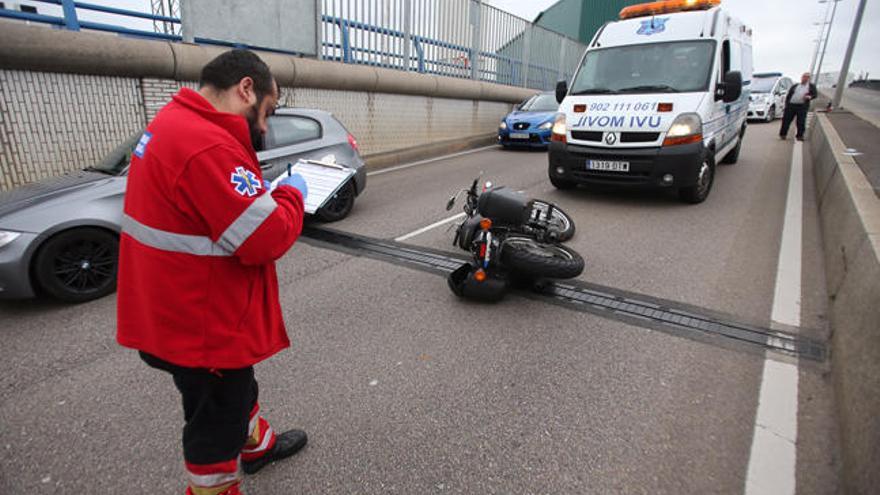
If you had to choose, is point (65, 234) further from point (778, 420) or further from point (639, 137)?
point (639, 137)

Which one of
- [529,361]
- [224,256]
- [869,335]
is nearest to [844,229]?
[869,335]

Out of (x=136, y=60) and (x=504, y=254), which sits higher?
(x=136, y=60)

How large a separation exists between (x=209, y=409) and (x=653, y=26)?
8123 mm

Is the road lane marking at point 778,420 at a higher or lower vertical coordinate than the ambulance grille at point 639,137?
lower

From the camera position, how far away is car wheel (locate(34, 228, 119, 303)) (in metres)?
3.98

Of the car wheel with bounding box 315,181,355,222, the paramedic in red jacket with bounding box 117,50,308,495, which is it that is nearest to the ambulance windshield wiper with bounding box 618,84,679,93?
the car wheel with bounding box 315,181,355,222

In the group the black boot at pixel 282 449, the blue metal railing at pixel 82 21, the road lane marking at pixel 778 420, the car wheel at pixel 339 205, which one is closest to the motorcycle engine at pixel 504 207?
the road lane marking at pixel 778 420

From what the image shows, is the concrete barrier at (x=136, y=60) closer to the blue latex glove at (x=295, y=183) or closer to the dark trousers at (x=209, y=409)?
the blue latex glove at (x=295, y=183)

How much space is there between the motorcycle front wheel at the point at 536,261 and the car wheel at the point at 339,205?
3.15m

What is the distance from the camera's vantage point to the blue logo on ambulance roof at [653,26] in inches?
298

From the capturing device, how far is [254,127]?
1.79 m

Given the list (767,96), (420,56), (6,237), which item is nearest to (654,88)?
(6,237)

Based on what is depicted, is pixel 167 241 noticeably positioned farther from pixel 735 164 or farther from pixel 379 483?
pixel 735 164

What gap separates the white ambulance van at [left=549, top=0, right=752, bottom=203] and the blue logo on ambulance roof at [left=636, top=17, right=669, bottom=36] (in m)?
0.01
